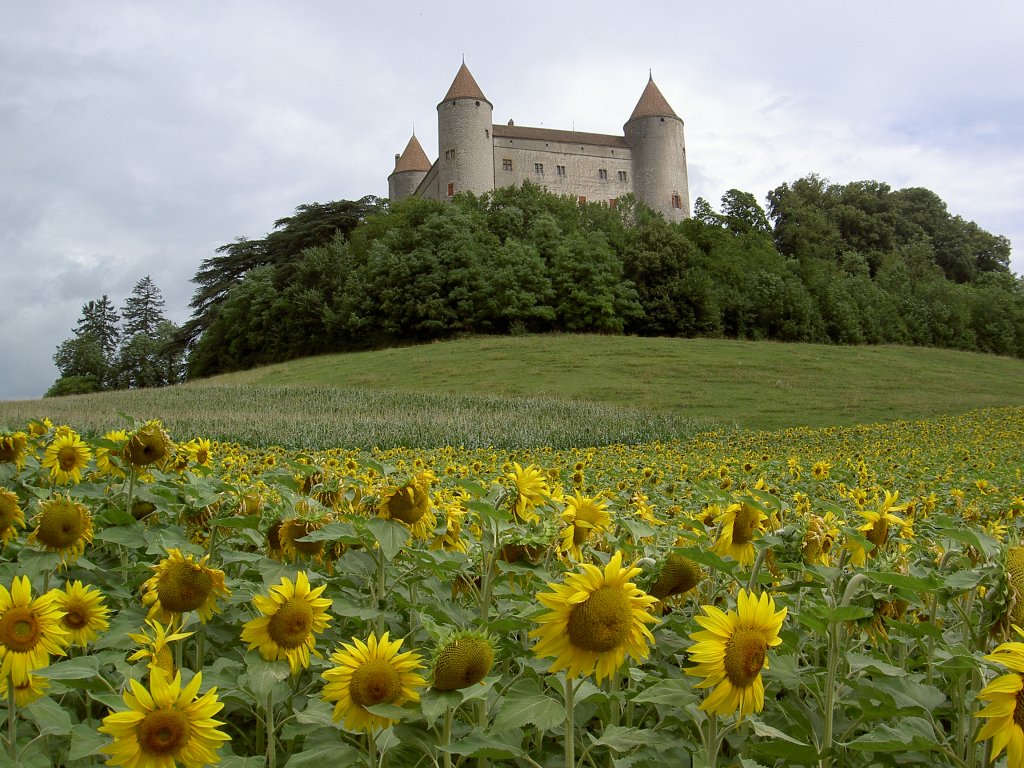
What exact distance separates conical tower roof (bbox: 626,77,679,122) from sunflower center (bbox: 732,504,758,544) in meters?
60.7

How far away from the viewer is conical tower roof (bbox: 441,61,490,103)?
172 feet

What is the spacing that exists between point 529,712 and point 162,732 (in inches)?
20.8

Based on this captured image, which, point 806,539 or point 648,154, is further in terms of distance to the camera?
point 648,154

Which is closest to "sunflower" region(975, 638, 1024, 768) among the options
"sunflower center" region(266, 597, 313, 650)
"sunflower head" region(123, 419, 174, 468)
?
"sunflower center" region(266, 597, 313, 650)

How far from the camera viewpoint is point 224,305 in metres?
49.7

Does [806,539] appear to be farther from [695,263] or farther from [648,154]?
[648,154]

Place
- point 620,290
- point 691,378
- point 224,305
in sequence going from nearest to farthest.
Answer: point 691,378
point 620,290
point 224,305

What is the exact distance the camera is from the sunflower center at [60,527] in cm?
169

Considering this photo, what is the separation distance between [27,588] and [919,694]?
5.15ft

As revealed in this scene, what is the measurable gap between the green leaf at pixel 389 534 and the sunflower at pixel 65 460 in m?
1.24

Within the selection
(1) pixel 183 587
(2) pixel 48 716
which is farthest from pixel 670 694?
(2) pixel 48 716

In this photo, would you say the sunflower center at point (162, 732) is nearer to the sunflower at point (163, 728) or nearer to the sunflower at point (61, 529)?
the sunflower at point (163, 728)

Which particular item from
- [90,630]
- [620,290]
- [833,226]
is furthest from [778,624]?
[833,226]

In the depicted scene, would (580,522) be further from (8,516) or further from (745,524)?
(8,516)
